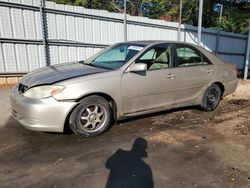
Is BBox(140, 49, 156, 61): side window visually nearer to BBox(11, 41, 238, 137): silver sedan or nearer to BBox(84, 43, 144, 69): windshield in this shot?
BBox(11, 41, 238, 137): silver sedan

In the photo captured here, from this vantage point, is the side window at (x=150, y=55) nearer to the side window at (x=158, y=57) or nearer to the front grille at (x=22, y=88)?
the side window at (x=158, y=57)

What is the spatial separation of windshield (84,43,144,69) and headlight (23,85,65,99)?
117cm

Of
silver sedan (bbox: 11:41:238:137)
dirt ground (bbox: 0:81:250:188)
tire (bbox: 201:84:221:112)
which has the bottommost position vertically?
dirt ground (bbox: 0:81:250:188)

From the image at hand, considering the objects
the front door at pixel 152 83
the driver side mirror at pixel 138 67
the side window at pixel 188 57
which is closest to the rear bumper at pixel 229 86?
the side window at pixel 188 57

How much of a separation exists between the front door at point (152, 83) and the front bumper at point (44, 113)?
1.07 metres

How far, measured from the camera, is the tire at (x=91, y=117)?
4262 mm

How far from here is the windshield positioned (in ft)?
16.3

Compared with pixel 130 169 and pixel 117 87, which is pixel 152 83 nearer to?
pixel 117 87

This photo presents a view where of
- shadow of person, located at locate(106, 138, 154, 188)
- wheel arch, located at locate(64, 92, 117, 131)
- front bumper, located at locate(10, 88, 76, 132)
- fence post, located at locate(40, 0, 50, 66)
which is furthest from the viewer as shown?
fence post, located at locate(40, 0, 50, 66)

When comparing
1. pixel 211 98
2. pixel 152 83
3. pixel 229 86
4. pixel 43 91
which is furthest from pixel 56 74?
pixel 229 86

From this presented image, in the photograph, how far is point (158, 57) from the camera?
5.25 metres

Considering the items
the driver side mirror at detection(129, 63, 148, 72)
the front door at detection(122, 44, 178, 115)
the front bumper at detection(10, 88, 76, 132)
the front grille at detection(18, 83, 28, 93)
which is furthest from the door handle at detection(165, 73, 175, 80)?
the front grille at detection(18, 83, 28, 93)

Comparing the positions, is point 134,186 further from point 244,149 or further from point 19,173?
point 244,149

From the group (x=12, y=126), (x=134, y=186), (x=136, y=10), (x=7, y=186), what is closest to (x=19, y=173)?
(x=7, y=186)
